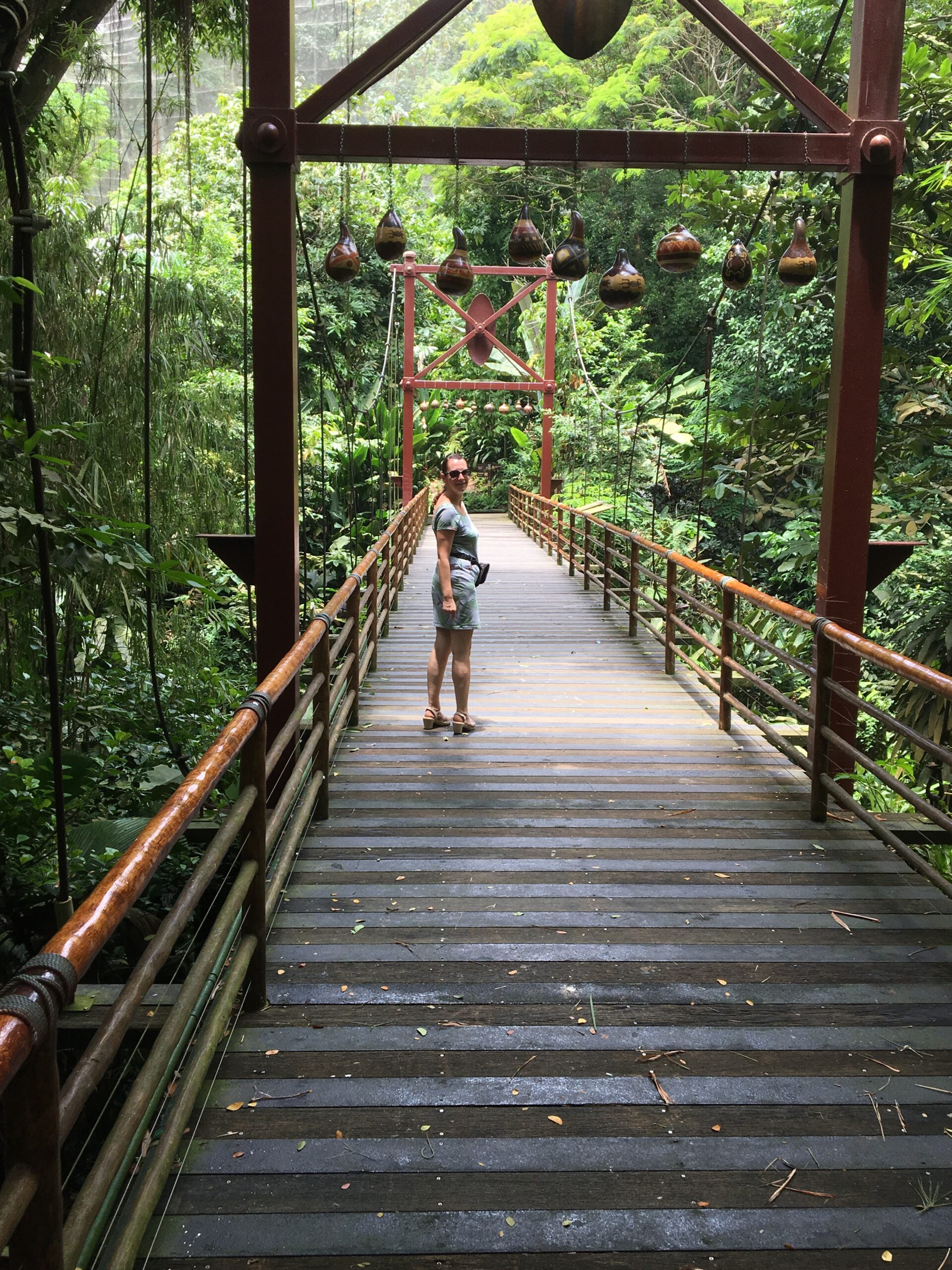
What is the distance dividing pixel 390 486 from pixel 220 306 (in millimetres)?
8107

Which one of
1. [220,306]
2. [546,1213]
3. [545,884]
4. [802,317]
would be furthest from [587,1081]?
[802,317]

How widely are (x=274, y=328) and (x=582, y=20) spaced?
1503 millimetres

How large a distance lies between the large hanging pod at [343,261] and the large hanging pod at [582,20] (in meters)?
1.17

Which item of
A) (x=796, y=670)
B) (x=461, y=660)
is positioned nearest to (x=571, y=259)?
(x=461, y=660)

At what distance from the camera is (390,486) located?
16.9 metres

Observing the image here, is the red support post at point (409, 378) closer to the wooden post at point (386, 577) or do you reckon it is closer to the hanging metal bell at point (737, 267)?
the wooden post at point (386, 577)

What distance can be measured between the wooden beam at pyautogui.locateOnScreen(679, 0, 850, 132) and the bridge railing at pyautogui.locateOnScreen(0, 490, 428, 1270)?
263cm

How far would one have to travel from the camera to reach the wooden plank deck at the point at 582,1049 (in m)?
1.80

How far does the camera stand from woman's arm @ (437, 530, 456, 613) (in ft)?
15.6

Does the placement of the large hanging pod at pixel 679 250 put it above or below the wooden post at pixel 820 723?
above

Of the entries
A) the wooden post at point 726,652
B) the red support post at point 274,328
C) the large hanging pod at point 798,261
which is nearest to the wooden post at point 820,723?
the wooden post at point 726,652

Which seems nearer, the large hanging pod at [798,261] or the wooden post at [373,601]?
the large hanging pod at [798,261]

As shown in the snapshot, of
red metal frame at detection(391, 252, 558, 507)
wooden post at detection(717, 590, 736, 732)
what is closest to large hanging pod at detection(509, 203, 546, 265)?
wooden post at detection(717, 590, 736, 732)

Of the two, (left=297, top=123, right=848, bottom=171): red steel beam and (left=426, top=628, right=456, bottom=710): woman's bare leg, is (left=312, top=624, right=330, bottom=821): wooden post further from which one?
(left=297, top=123, right=848, bottom=171): red steel beam
